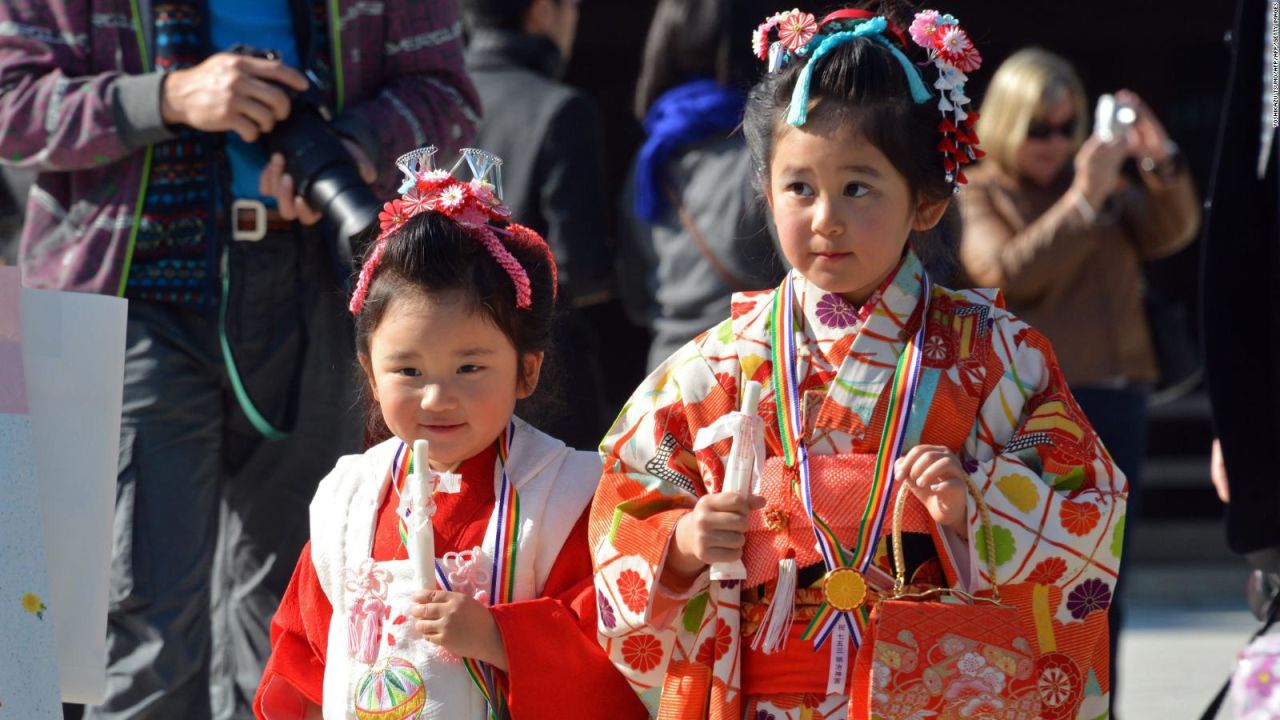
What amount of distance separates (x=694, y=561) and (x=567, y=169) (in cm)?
230

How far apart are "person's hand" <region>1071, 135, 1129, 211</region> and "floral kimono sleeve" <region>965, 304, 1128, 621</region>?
2307 mm

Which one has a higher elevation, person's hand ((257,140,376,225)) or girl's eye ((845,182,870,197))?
girl's eye ((845,182,870,197))

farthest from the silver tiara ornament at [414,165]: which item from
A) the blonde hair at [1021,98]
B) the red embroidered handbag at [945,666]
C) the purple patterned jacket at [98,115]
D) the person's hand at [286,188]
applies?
the blonde hair at [1021,98]

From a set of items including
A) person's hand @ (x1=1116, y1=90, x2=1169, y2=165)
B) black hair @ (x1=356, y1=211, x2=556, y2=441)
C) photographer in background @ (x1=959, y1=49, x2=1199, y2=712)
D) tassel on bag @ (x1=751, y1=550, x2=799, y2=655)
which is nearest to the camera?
tassel on bag @ (x1=751, y1=550, x2=799, y2=655)

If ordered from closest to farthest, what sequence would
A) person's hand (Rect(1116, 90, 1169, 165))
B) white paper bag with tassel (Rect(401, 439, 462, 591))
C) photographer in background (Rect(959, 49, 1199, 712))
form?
white paper bag with tassel (Rect(401, 439, 462, 591)) < photographer in background (Rect(959, 49, 1199, 712)) < person's hand (Rect(1116, 90, 1169, 165))

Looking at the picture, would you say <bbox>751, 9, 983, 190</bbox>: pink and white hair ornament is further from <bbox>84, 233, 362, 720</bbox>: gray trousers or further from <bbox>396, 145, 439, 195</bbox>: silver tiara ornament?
<bbox>84, 233, 362, 720</bbox>: gray trousers

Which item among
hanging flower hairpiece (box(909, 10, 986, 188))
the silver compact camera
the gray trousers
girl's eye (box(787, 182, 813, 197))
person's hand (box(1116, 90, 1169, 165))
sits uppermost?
hanging flower hairpiece (box(909, 10, 986, 188))

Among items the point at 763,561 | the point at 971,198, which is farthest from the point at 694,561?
the point at 971,198

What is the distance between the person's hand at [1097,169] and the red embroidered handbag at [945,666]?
258 centimetres

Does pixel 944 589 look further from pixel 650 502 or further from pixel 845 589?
pixel 650 502

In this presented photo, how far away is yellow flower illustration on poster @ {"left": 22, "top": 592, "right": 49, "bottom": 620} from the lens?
2426 mm

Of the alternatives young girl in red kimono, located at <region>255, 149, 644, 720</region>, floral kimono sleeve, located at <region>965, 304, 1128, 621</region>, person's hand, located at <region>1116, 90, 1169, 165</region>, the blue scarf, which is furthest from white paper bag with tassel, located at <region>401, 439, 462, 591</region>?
person's hand, located at <region>1116, 90, 1169, 165</region>

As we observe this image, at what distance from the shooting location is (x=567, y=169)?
183 inches

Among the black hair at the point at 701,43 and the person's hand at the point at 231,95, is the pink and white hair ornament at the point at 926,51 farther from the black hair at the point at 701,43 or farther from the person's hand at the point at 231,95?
the black hair at the point at 701,43
